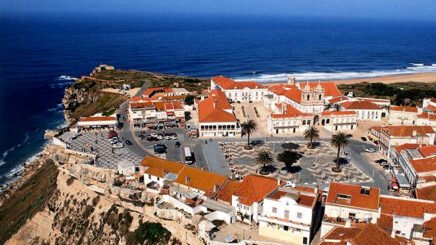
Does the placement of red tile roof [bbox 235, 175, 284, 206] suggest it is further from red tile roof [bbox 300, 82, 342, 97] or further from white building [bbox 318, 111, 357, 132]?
red tile roof [bbox 300, 82, 342, 97]

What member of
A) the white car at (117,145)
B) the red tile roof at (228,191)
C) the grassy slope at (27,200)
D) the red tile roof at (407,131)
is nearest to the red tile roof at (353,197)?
the red tile roof at (228,191)

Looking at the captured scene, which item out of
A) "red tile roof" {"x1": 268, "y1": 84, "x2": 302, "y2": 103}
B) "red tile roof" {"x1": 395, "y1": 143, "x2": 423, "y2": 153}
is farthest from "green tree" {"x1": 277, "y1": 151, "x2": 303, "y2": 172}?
"red tile roof" {"x1": 268, "y1": 84, "x2": 302, "y2": 103}

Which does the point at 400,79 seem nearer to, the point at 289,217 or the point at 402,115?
the point at 402,115

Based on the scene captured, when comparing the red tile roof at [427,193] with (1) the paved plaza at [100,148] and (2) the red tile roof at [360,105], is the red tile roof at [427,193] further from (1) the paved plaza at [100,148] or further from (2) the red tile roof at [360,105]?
(2) the red tile roof at [360,105]

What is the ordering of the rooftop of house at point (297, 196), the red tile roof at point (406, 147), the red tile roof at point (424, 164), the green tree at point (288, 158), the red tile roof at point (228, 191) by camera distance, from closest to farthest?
the rooftop of house at point (297, 196), the red tile roof at point (228, 191), the red tile roof at point (424, 164), the green tree at point (288, 158), the red tile roof at point (406, 147)

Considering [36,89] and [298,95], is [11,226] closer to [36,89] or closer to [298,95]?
[298,95]
